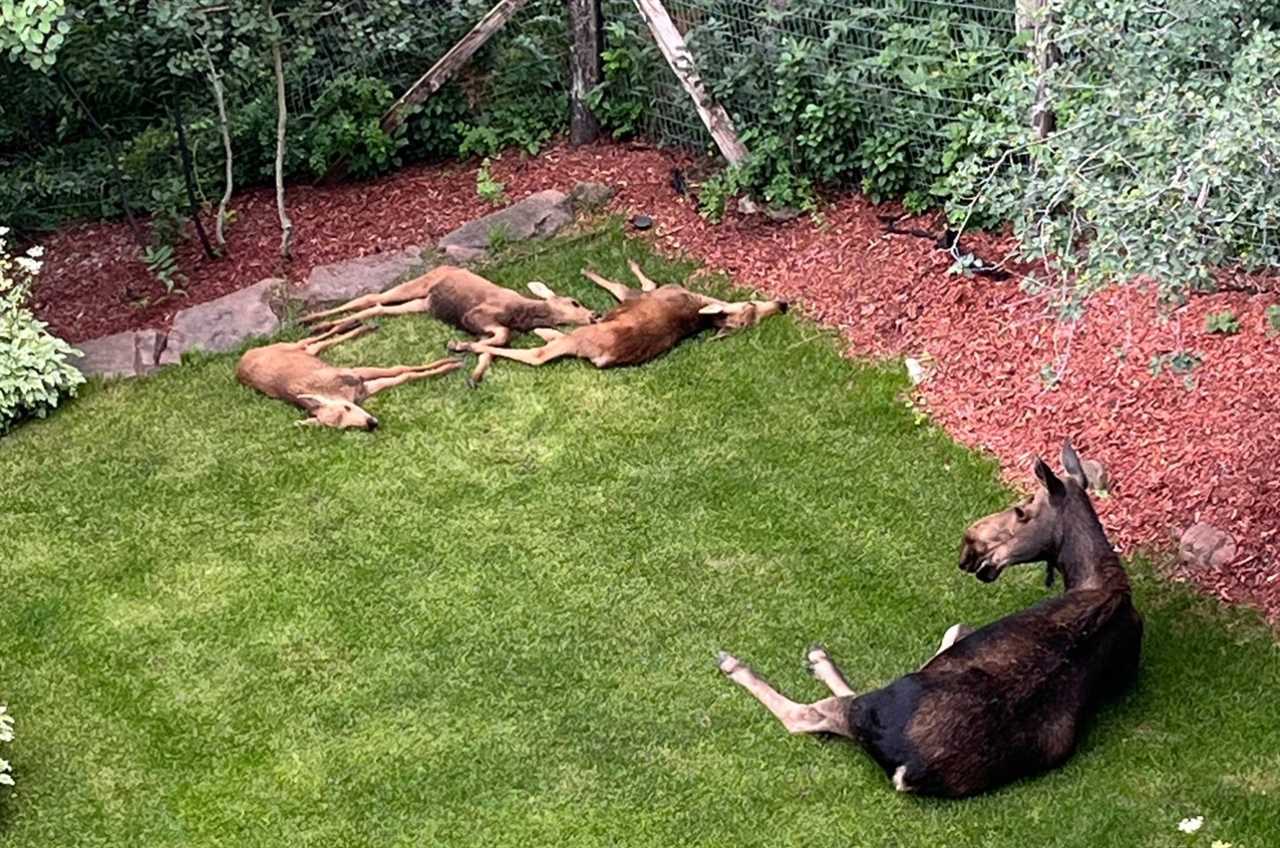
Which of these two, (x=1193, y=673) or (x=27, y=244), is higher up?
(x=27, y=244)

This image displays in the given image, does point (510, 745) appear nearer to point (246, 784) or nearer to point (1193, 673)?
point (246, 784)

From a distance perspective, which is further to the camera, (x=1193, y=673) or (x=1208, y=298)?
(x=1208, y=298)

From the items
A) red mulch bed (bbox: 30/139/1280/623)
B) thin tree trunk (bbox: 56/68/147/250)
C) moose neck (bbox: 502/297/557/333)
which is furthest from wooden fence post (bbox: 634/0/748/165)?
thin tree trunk (bbox: 56/68/147/250)

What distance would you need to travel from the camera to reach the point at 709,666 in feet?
18.6

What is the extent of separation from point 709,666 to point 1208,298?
3107 millimetres

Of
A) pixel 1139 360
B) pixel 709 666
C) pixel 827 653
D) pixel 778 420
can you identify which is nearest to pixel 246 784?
pixel 709 666

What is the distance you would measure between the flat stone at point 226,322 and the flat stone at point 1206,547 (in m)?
→ 4.73

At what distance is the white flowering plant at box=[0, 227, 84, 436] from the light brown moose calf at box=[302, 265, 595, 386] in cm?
129

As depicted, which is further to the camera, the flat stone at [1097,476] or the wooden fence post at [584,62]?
the wooden fence post at [584,62]

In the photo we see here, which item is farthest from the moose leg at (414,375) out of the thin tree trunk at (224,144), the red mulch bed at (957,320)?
the thin tree trunk at (224,144)

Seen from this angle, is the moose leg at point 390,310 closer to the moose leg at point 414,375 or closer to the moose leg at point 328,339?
the moose leg at point 328,339

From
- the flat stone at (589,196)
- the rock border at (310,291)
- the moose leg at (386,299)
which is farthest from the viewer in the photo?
the flat stone at (589,196)

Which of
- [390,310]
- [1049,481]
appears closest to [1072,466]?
[1049,481]

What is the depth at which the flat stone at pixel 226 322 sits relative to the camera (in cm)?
827
